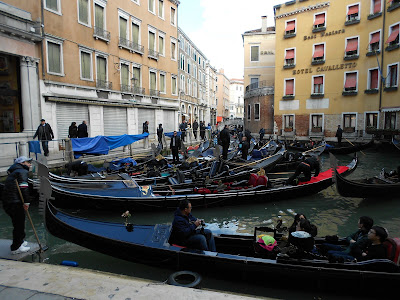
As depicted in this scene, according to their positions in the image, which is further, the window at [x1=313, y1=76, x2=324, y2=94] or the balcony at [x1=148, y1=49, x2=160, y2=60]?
the window at [x1=313, y1=76, x2=324, y2=94]

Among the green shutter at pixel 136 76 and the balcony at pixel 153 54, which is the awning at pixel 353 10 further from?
the green shutter at pixel 136 76

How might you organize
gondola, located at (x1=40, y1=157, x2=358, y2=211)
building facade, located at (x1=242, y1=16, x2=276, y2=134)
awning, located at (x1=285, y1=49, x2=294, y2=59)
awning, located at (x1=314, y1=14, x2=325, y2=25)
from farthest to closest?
building facade, located at (x1=242, y1=16, x2=276, y2=134), awning, located at (x1=285, y1=49, x2=294, y2=59), awning, located at (x1=314, y1=14, x2=325, y2=25), gondola, located at (x1=40, y1=157, x2=358, y2=211)

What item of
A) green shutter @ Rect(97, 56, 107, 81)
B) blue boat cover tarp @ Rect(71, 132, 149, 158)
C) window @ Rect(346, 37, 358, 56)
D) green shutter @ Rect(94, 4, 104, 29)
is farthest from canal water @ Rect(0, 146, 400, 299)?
window @ Rect(346, 37, 358, 56)

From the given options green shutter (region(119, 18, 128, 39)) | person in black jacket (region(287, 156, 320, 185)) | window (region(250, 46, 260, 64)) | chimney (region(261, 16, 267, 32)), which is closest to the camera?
person in black jacket (region(287, 156, 320, 185))

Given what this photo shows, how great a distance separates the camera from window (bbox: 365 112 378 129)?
59.5 feet

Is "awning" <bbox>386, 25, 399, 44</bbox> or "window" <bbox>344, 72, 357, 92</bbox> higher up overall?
"awning" <bbox>386, 25, 399, 44</bbox>

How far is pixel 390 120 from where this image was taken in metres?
17.1

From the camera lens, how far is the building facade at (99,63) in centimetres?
1112

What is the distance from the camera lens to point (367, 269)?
329 centimetres

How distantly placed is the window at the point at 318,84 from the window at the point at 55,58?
1644 cm

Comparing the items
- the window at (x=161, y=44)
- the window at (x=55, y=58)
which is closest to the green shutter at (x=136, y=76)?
the window at (x=161, y=44)

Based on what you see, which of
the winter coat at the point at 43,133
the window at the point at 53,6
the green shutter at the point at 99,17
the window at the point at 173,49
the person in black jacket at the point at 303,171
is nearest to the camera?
the person in black jacket at the point at 303,171

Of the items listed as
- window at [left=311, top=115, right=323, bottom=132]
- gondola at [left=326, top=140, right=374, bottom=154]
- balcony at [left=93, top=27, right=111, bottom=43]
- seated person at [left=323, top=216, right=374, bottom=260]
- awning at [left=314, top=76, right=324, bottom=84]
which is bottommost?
seated person at [left=323, top=216, right=374, bottom=260]

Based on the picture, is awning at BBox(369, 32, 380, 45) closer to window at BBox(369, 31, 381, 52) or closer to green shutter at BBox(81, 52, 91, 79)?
window at BBox(369, 31, 381, 52)
